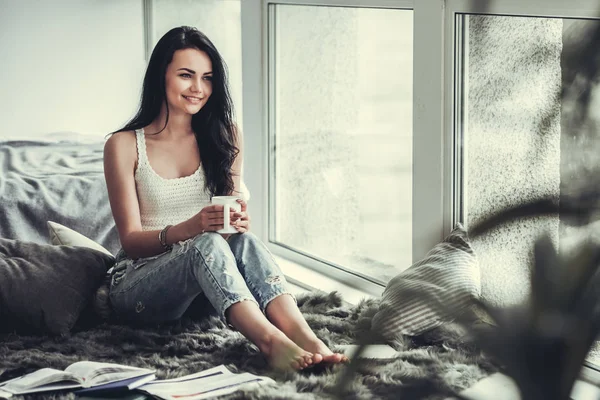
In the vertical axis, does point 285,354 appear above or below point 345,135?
below

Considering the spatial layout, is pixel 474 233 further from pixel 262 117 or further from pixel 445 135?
pixel 262 117

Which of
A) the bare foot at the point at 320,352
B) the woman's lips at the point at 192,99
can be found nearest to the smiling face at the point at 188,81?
the woman's lips at the point at 192,99

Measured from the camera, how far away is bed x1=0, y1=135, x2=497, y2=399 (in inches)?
80.0

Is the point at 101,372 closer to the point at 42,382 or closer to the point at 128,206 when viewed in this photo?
the point at 42,382

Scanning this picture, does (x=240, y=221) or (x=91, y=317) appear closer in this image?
(x=240, y=221)

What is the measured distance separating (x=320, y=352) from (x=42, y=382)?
0.62m

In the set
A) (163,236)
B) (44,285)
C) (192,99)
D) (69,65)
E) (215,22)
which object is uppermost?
(215,22)

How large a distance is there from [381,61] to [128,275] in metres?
1.08

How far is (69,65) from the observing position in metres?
3.35

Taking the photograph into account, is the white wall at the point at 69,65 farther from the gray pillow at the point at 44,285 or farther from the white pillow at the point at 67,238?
the gray pillow at the point at 44,285

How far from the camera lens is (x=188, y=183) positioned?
2.56 meters

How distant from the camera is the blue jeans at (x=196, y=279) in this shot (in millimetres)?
2156

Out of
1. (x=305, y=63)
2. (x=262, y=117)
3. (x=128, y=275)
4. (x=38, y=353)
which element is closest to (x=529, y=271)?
(x=38, y=353)

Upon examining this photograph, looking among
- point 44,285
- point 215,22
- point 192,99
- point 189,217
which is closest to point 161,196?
point 189,217
